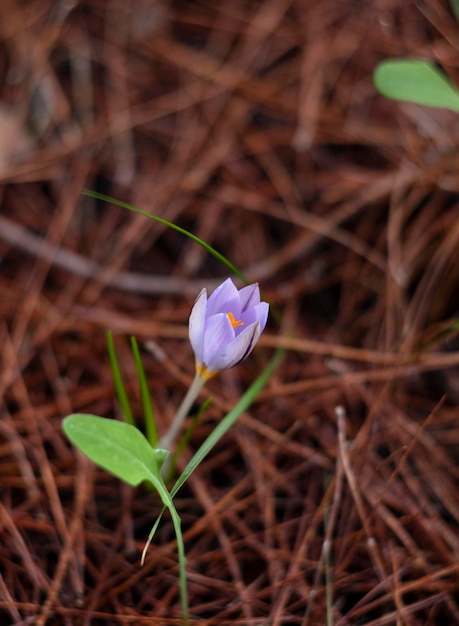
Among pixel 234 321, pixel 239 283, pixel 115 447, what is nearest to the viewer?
pixel 115 447

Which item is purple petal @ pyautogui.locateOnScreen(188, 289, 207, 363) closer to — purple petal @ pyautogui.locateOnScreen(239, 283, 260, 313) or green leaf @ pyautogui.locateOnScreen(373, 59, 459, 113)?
purple petal @ pyautogui.locateOnScreen(239, 283, 260, 313)

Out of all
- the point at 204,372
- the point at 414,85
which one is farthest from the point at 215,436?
the point at 414,85

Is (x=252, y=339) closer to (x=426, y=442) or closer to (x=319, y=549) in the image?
(x=319, y=549)

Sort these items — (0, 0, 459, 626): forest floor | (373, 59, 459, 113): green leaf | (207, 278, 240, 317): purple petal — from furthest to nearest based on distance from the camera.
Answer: (373, 59, 459, 113): green leaf → (0, 0, 459, 626): forest floor → (207, 278, 240, 317): purple petal

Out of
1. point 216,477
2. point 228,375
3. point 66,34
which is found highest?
point 66,34

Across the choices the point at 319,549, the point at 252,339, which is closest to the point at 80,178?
the point at 252,339

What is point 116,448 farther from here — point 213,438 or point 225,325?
point 225,325

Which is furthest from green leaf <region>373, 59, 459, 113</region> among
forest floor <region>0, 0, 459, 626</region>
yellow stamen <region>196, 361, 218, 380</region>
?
yellow stamen <region>196, 361, 218, 380</region>
